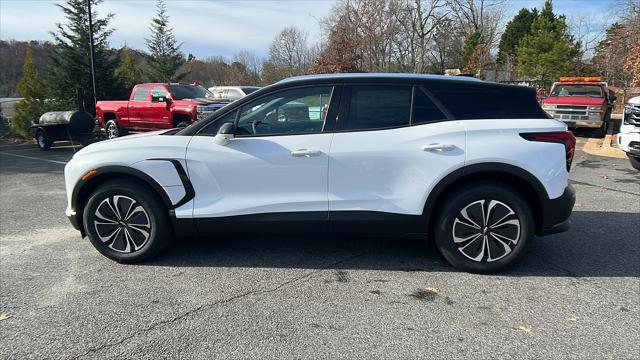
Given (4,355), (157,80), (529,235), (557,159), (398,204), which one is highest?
(157,80)

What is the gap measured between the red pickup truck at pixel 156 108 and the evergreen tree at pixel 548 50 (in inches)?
987

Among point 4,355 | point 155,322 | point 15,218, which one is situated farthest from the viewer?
point 15,218

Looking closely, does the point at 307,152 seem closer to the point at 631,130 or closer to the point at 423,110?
the point at 423,110

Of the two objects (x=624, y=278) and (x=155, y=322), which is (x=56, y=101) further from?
(x=624, y=278)

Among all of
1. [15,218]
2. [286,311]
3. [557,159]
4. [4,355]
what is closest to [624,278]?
[557,159]

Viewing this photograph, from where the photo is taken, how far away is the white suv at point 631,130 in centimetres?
818

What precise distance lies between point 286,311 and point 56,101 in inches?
778

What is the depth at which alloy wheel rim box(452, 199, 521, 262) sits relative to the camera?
379 centimetres

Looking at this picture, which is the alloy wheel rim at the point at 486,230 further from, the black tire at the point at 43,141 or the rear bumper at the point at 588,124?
the black tire at the point at 43,141

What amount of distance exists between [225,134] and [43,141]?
1317 cm

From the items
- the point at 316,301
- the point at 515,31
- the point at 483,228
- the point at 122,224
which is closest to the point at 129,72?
the point at 122,224

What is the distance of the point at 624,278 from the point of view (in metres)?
3.78

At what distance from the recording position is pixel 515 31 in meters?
47.4

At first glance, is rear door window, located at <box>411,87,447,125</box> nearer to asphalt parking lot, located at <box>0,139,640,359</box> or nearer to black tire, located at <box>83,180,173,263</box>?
asphalt parking lot, located at <box>0,139,640,359</box>
